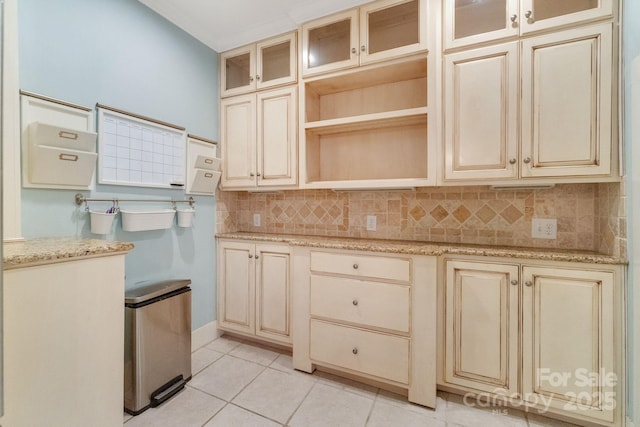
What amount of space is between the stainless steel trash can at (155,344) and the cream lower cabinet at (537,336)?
66.0 inches

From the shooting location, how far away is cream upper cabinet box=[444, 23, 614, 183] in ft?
4.59

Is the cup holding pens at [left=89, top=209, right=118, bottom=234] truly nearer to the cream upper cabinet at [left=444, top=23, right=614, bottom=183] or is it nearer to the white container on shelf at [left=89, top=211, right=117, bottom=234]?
the white container on shelf at [left=89, top=211, right=117, bottom=234]

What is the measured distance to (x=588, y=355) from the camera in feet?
4.56

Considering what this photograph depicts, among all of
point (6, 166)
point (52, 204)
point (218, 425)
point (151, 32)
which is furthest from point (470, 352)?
point (151, 32)

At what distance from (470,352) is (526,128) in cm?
134

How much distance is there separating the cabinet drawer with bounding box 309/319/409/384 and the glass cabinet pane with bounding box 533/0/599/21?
78.8 inches

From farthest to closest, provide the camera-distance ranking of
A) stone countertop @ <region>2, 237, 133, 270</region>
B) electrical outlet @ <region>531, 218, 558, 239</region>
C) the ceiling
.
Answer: the ceiling, electrical outlet @ <region>531, 218, 558, 239</region>, stone countertop @ <region>2, 237, 133, 270</region>

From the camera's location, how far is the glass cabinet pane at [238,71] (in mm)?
2352

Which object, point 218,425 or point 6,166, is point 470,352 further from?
point 6,166

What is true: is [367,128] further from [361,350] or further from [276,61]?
[361,350]

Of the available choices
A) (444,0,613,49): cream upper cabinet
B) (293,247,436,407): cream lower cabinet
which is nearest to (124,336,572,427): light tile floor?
(293,247,436,407): cream lower cabinet

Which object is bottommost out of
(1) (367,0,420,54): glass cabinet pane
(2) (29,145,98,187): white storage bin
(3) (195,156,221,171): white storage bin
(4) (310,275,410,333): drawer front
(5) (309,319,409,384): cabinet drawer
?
(5) (309,319,409,384): cabinet drawer

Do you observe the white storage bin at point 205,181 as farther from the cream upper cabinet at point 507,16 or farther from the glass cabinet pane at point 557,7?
the glass cabinet pane at point 557,7

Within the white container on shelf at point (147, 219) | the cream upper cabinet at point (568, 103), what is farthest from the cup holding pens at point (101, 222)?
the cream upper cabinet at point (568, 103)
